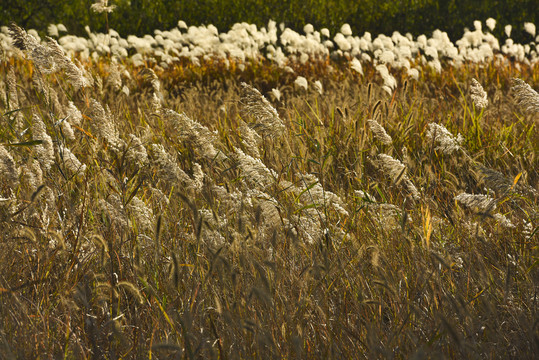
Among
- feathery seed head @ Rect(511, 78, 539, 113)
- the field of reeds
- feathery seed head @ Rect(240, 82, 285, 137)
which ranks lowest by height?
the field of reeds

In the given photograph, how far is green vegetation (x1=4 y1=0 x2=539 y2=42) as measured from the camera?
10.2 meters

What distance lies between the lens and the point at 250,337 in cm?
140

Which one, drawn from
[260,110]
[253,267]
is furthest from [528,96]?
[253,267]

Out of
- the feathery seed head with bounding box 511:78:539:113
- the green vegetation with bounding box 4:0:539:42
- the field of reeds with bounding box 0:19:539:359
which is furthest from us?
the green vegetation with bounding box 4:0:539:42

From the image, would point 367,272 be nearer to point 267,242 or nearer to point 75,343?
point 267,242

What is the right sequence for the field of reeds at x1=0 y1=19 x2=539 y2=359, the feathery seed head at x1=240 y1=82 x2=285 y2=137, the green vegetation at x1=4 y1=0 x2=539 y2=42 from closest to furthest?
the field of reeds at x1=0 y1=19 x2=539 y2=359, the feathery seed head at x1=240 y1=82 x2=285 y2=137, the green vegetation at x1=4 y1=0 x2=539 y2=42

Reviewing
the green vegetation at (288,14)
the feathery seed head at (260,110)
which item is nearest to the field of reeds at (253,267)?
the feathery seed head at (260,110)

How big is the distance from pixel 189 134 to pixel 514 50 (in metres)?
5.75

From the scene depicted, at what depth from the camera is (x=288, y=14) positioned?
33.7ft

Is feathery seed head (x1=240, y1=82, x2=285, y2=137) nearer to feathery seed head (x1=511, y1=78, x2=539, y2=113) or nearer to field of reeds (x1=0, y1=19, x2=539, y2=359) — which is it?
field of reeds (x1=0, y1=19, x2=539, y2=359)

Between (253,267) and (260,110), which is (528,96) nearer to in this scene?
(260,110)

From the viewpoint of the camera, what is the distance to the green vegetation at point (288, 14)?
10.2 m

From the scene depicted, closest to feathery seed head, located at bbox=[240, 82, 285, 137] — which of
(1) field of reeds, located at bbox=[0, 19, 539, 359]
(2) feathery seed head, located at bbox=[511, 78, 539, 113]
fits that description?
(1) field of reeds, located at bbox=[0, 19, 539, 359]

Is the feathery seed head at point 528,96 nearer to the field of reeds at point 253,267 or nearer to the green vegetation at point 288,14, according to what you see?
the field of reeds at point 253,267
